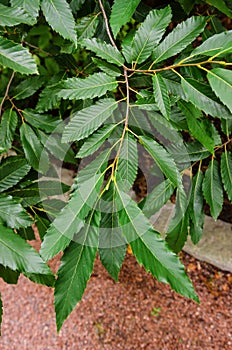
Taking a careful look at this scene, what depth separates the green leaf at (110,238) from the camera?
0.77 metres

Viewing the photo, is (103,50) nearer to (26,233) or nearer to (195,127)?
(195,127)

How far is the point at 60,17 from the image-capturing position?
79 cm

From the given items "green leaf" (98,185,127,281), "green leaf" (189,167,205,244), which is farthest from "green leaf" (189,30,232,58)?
"green leaf" (189,167,205,244)

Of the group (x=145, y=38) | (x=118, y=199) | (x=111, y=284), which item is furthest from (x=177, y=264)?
(x=111, y=284)

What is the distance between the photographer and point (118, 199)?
0.72m

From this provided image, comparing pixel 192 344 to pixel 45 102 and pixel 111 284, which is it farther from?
pixel 45 102

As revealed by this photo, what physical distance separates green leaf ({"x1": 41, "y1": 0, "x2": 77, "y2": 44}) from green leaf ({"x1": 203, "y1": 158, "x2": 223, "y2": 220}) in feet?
1.74

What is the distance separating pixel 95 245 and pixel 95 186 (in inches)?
4.5

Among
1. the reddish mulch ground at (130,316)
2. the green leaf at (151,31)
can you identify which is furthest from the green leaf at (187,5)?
the reddish mulch ground at (130,316)

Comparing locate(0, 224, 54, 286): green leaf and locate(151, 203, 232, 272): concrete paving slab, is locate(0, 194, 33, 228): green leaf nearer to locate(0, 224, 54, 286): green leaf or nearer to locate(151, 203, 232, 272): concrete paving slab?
locate(0, 224, 54, 286): green leaf

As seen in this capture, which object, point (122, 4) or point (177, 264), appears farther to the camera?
point (122, 4)

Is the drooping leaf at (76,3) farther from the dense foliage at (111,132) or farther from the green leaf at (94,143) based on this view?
the green leaf at (94,143)

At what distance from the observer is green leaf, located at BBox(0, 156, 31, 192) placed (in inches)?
38.8

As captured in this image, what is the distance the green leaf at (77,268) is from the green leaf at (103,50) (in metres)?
0.31
